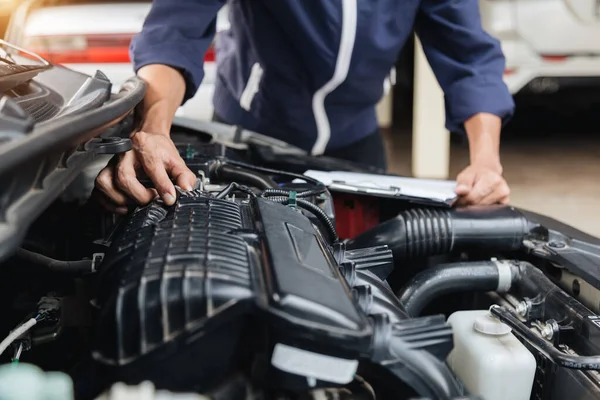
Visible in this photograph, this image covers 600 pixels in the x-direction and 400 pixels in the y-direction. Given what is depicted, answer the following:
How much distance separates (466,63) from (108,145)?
2.77 ft

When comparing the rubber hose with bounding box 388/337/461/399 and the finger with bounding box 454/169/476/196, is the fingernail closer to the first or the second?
the rubber hose with bounding box 388/337/461/399

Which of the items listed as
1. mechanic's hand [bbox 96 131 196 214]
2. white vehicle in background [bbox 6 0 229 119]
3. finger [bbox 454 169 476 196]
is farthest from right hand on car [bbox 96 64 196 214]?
white vehicle in background [bbox 6 0 229 119]

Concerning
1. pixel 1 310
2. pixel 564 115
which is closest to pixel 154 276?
pixel 1 310

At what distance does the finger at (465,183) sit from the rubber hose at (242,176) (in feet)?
1.02

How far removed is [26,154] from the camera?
1.59 ft

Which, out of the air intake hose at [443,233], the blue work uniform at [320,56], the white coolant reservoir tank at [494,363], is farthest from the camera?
the blue work uniform at [320,56]

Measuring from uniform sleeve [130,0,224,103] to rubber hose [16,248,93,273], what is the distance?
0.46 m

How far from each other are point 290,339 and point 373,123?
1.11m

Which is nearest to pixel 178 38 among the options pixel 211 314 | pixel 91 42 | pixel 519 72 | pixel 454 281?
pixel 454 281

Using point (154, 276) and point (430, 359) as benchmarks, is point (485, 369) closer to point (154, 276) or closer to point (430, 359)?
point (430, 359)

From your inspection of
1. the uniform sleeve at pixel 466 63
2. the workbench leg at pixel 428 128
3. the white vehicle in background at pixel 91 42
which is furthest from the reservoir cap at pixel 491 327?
the workbench leg at pixel 428 128

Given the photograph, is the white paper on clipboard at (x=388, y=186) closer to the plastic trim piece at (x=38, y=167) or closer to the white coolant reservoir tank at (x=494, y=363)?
the white coolant reservoir tank at (x=494, y=363)

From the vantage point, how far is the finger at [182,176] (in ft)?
2.73

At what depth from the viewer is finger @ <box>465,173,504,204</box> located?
1056 millimetres
